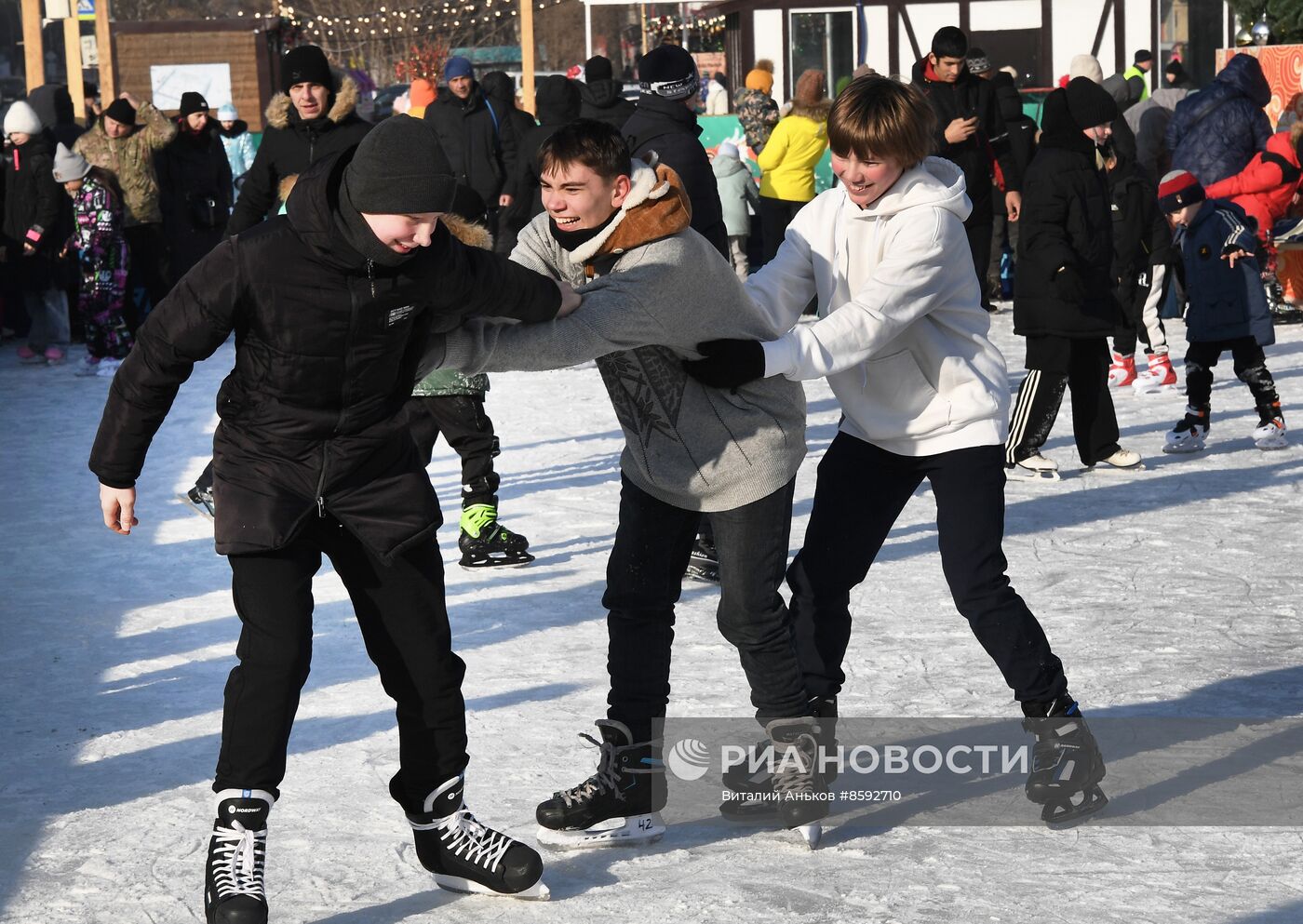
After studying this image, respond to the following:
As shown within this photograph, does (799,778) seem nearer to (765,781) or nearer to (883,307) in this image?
(765,781)

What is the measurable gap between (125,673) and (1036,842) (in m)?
2.69

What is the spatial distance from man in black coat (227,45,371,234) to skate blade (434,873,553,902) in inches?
153

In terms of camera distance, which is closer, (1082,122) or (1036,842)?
(1036,842)

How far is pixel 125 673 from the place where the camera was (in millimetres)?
4820

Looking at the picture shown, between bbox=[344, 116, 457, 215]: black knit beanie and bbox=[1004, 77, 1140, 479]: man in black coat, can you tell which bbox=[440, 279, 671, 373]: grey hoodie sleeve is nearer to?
bbox=[344, 116, 457, 215]: black knit beanie

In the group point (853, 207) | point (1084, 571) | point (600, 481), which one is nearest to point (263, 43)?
point (600, 481)

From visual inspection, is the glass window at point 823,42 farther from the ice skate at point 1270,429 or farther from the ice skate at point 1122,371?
the ice skate at point 1270,429

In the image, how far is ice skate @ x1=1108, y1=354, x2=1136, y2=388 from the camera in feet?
31.8

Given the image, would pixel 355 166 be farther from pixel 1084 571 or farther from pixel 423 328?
pixel 1084 571

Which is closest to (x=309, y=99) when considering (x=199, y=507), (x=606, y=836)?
(x=199, y=507)

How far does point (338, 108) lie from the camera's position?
6742mm

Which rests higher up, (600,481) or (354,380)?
(354,380)

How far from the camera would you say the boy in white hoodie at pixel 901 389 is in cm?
342

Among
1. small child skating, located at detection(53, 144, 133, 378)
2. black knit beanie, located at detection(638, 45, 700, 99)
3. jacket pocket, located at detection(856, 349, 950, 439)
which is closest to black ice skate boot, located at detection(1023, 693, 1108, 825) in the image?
jacket pocket, located at detection(856, 349, 950, 439)
